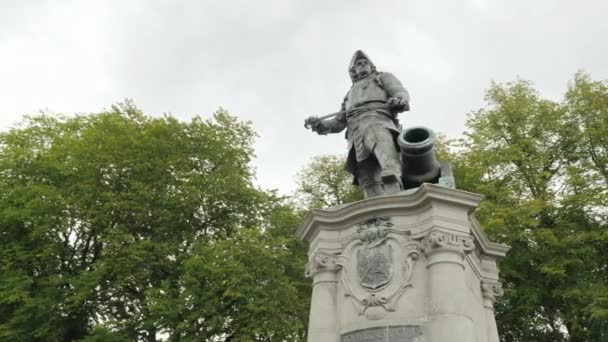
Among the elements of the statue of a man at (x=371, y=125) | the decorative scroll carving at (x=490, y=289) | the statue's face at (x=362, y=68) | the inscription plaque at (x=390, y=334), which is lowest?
the inscription plaque at (x=390, y=334)

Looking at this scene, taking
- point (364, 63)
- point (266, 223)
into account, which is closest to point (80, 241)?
point (266, 223)

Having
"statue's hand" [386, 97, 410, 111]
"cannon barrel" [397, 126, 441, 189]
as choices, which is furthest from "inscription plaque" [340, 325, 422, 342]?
"statue's hand" [386, 97, 410, 111]

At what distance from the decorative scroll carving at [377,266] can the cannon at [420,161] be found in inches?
40.0

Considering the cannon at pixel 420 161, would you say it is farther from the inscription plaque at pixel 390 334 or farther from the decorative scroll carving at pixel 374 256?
the inscription plaque at pixel 390 334

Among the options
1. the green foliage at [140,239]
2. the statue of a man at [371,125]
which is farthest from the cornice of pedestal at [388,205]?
the green foliage at [140,239]

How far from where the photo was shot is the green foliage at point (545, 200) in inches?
658

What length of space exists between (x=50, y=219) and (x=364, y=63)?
11.8 metres

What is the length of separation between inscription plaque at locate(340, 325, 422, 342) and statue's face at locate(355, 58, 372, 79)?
3.78m

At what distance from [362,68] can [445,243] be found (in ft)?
10.7

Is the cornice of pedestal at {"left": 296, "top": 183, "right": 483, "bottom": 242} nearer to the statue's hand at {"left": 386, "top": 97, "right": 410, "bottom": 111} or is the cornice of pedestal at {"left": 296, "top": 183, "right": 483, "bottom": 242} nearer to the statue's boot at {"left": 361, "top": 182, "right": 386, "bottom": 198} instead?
the statue's boot at {"left": 361, "top": 182, "right": 386, "bottom": 198}

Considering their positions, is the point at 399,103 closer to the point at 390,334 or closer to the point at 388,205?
the point at 388,205

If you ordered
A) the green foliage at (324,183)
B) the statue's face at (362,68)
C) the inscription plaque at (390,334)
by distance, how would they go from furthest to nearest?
the green foliage at (324,183) → the statue's face at (362,68) → the inscription plaque at (390,334)

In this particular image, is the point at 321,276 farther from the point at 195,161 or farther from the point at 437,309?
the point at 195,161

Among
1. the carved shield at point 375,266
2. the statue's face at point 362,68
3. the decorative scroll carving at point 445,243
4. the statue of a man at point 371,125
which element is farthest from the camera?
the statue's face at point 362,68
